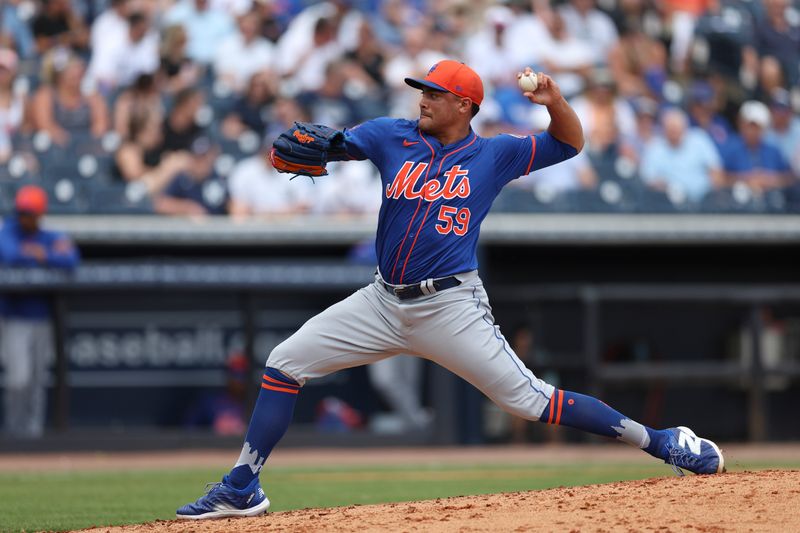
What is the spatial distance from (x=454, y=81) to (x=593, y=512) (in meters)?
1.69

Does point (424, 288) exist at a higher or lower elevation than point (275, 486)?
higher

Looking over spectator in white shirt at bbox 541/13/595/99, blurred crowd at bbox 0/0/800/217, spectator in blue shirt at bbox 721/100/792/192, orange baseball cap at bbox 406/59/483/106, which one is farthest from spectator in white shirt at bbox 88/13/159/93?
orange baseball cap at bbox 406/59/483/106

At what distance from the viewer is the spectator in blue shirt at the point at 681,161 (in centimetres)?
1161

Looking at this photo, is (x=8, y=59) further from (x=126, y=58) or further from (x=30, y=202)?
(x=30, y=202)

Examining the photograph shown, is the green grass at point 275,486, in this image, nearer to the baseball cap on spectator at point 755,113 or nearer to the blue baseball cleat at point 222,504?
the blue baseball cleat at point 222,504

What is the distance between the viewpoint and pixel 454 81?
15.7ft

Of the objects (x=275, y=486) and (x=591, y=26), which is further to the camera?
(x=591, y=26)

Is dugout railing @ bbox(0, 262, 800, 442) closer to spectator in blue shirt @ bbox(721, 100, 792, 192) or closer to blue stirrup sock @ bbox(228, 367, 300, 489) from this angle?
spectator in blue shirt @ bbox(721, 100, 792, 192)

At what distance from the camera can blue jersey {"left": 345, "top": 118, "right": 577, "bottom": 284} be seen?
470cm

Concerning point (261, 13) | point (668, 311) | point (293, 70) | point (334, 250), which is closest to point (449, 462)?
point (334, 250)

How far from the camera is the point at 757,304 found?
10.6 metres

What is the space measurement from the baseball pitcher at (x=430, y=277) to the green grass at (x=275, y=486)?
1036 millimetres

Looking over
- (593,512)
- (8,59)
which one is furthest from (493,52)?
(593,512)

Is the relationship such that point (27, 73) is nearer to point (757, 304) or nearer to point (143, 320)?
point (143, 320)
